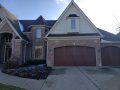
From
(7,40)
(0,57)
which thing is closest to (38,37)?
(7,40)

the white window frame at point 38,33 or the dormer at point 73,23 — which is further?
the white window frame at point 38,33

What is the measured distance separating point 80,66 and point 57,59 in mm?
2987

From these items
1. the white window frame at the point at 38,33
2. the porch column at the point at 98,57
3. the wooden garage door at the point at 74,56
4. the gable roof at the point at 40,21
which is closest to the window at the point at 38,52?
the white window frame at the point at 38,33

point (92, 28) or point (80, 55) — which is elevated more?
point (92, 28)

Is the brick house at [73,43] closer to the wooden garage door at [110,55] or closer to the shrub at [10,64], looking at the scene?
the wooden garage door at [110,55]

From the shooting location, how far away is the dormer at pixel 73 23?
2062cm

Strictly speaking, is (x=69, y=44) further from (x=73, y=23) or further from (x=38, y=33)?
(x=38, y=33)

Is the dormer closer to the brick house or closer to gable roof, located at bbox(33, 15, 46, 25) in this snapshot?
the brick house

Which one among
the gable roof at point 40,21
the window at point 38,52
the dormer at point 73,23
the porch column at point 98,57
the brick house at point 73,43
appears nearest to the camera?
the porch column at point 98,57

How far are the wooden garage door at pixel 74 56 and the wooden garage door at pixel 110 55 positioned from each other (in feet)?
5.99

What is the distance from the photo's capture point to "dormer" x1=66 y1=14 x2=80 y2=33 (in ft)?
67.7

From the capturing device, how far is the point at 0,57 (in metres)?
23.5

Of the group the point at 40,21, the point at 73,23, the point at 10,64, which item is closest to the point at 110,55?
the point at 73,23

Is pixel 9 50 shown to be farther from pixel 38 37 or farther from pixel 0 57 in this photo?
pixel 38 37
